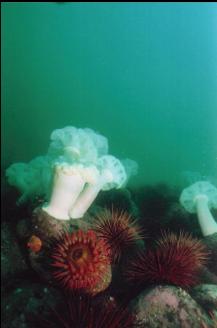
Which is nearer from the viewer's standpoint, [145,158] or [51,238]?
[51,238]

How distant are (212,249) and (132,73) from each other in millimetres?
58848

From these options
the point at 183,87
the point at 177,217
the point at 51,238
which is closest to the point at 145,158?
the point at 183,87

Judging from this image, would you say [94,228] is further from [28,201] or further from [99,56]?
[99,56]

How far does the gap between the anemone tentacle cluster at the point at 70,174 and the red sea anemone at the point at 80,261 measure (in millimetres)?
996

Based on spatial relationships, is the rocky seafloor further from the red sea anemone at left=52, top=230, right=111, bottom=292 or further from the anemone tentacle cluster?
the anemone tentacle cluster

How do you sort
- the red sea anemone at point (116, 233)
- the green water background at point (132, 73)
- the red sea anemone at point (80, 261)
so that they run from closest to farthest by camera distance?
the red sea anemone at point (80, 261) → the red sea anemone at point (116, 233) → the green water background at point (132, 73)

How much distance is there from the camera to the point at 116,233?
471 cm

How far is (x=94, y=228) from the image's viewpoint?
4.82m

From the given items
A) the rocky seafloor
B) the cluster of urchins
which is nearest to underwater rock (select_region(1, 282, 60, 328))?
the rocky seafloor

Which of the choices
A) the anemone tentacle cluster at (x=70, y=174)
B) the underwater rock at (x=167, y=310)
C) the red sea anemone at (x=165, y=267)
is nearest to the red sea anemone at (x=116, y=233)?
the red sea anemone at (x=165, y=267)

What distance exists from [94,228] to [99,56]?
185 feet

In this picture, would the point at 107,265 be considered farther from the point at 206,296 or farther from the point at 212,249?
the point at 212,249

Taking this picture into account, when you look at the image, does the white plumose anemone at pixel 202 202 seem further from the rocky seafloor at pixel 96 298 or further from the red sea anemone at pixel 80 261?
the red sea anemone at pixel 80 261

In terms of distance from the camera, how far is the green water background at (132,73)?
44594 millimetres
